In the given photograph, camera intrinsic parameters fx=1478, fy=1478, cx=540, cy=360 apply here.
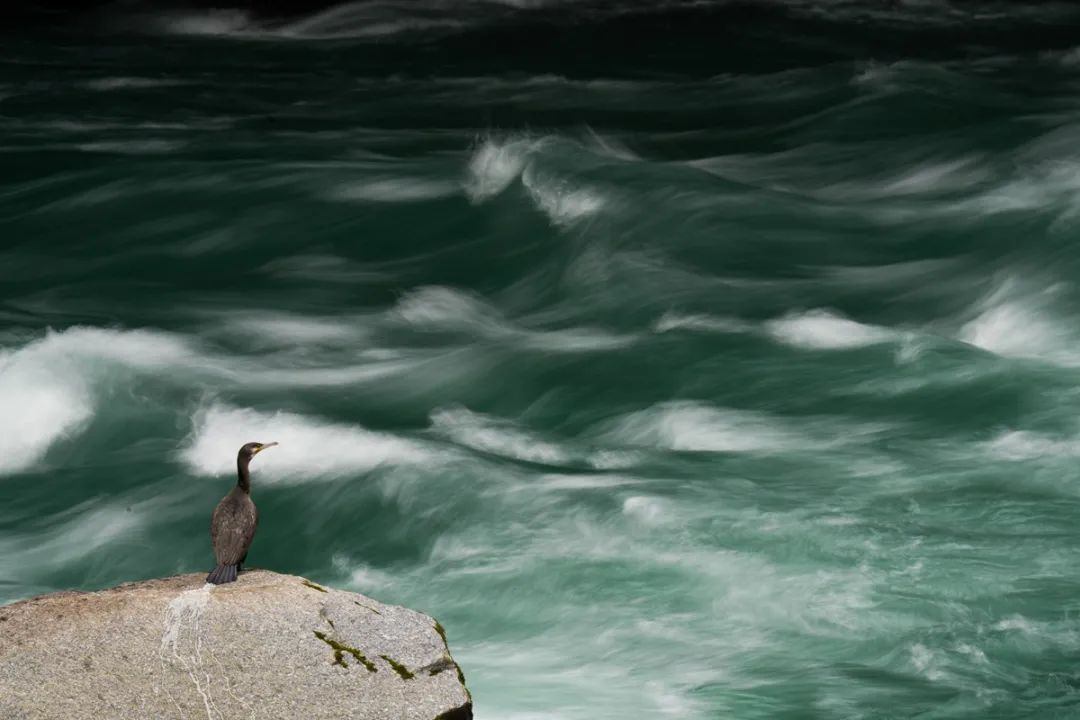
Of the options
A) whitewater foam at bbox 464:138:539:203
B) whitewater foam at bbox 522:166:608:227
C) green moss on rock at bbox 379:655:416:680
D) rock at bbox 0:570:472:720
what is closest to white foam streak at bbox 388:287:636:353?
whitewater foam at bbox 522:166:608:227

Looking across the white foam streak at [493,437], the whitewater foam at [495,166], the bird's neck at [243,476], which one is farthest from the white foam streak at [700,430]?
the bird's neck at [243,476]

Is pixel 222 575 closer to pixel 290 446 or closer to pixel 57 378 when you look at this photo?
pixel 290 446

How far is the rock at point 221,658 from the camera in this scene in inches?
237

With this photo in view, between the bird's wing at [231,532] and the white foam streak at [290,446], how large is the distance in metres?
5.76

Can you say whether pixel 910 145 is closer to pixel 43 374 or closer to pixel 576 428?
pixel 576 428

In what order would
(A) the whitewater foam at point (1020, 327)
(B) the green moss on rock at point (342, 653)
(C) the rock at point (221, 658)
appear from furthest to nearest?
(A) the whitewater foam at point (1020, 327)
(B) the green moss on rock at point (342, 653)
(C) the rock at point (221, 658)

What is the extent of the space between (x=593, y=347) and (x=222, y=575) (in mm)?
9470

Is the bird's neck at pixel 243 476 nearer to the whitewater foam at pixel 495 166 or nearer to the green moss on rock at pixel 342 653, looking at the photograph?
the green moss on rock at pixel 342 653

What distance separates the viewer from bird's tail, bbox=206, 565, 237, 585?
6816mm

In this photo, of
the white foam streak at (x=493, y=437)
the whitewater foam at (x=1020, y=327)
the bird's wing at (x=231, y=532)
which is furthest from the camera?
the whitewater foam at (x=1020, y=327)

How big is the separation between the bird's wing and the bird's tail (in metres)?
0.08

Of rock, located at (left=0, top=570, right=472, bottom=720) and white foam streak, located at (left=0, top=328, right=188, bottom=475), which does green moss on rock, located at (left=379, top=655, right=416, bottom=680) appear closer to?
rock, located at (left=0, top=570, right=472, bottom=720)

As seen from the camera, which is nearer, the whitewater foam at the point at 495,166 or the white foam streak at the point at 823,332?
the white foam streak at the point at 823,332

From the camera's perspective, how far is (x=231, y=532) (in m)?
7.02
